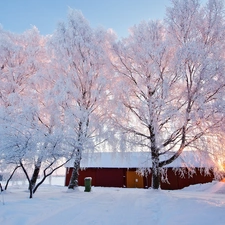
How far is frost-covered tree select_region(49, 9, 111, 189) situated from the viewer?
37.8ft

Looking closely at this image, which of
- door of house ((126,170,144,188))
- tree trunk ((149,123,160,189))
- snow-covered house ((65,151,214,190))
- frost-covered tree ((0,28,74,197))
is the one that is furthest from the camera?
door of house ((126,170,144,188))

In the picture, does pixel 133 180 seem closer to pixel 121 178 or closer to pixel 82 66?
pixel 121 178

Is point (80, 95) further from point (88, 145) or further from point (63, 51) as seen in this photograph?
point (88, 145)

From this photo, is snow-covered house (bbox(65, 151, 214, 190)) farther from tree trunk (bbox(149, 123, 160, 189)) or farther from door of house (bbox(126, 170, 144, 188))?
tree trunk (bbox(149, 123, 160, 189))

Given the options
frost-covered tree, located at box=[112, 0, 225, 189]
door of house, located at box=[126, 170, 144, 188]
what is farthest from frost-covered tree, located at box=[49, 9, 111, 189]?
door of house, located at box=[126, 170, 144, 188]

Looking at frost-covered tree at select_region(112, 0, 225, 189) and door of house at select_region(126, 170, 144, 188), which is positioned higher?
frost-covered tree at select_region(112, 0, 225, 189)

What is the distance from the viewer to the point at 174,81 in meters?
10.9

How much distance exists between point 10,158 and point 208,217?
7.05 m

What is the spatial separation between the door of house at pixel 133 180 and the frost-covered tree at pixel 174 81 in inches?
424

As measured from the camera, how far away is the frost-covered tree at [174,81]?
934cm

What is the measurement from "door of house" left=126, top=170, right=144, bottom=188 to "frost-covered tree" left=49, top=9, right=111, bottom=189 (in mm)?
10741

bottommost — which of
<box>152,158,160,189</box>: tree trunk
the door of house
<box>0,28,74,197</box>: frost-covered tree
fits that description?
the door of house

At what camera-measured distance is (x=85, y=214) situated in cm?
529

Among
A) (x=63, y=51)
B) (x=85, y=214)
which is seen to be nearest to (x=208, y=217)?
(x=85, y=214)
